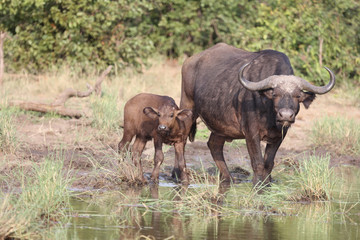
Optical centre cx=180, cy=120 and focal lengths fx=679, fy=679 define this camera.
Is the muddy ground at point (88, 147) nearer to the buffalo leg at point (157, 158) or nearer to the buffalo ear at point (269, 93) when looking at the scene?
the buffalo leg at point (157, 158)

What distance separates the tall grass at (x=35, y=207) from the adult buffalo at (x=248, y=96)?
262 centimetres

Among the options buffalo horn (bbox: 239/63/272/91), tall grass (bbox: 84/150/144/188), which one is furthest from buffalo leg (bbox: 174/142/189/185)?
buffalo horn (bbox: 239/63/272/91)

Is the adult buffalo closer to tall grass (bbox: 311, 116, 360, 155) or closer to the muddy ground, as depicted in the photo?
the muddy ground

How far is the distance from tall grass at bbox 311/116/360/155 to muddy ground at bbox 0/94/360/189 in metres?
0.20

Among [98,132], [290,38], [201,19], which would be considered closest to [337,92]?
[290,38]

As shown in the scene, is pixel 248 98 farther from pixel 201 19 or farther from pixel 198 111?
pixel 201 19

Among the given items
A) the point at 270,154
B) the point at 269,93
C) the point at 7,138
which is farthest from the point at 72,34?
the point at 269,93

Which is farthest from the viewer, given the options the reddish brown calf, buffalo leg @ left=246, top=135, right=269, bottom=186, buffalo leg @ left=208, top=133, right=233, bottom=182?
buffalo leg @ left=208, top=133, right=233, bottom=182

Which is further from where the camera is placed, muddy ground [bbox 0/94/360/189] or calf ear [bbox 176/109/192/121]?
muddy ground [bbox 0/94/360/189]

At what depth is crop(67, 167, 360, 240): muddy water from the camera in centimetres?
605

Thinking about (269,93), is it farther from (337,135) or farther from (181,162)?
(337,135)

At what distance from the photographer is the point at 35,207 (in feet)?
20.2

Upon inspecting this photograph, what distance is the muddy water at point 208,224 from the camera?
6.05 metres

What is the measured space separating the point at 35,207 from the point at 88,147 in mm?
4945
